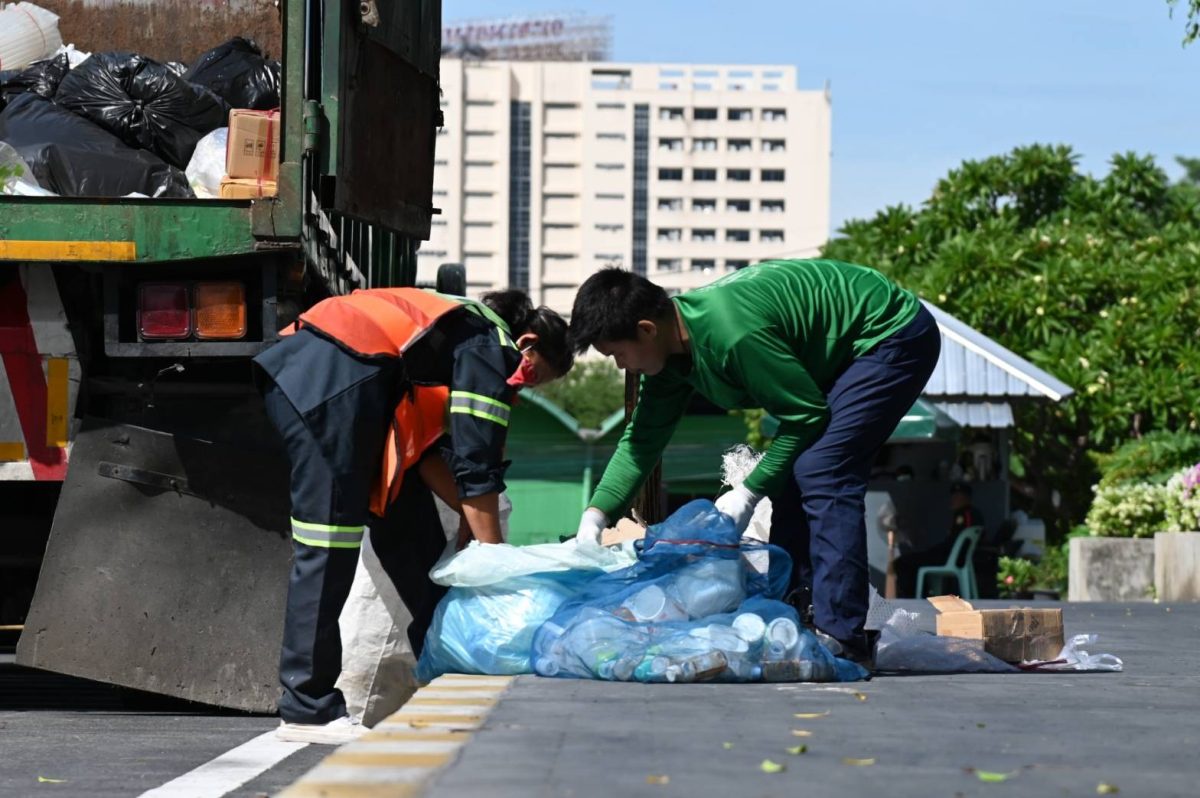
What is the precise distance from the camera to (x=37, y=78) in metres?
7.44

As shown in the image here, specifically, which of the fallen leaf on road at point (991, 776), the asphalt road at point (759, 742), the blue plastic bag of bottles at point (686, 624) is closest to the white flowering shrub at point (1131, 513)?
the asphalt road at point (759, 742)

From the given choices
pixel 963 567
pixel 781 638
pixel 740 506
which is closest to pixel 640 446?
pixel 740 506

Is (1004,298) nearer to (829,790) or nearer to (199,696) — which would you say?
(199,696)

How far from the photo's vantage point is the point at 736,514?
552cm

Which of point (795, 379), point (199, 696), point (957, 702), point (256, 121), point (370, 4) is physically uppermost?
point (370, 4)

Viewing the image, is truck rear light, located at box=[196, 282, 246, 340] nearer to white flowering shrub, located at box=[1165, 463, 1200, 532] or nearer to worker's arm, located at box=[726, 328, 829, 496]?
worker's arm, located at box=[726, 328, 829, 496]

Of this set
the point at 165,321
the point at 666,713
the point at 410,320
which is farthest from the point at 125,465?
the point at 666,713

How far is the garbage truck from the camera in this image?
18.9 feet

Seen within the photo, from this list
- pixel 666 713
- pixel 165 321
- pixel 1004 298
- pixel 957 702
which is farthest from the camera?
pixel 1004 298

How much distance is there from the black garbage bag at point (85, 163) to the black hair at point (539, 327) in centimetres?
138

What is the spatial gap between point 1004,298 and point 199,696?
51.7 feet

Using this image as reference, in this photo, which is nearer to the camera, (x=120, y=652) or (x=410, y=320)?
(x=410, y=320)

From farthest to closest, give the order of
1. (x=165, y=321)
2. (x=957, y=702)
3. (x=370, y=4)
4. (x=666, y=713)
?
(x=370, y=4) < (x=165, y=321) < (x=957, y=702) < (x=666, y=713)

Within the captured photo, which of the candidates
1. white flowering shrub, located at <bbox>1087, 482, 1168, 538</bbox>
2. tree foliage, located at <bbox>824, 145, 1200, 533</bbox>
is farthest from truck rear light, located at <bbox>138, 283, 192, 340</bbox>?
tree foliage, located at <bbox>824, 145, 1200, 533</bbox>
